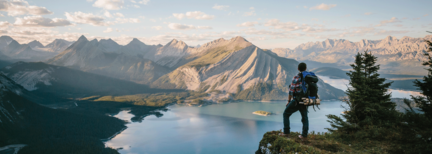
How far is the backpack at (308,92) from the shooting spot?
10.3 meters

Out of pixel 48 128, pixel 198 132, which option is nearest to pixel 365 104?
pixel 198 132

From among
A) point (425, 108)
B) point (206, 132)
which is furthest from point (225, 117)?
point (425, 108)

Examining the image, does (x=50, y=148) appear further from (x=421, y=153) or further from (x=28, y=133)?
(x=421, y=153)

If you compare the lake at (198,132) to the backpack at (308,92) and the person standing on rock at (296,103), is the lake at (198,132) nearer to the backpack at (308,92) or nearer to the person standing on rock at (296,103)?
the person standing on rock at (296,103)

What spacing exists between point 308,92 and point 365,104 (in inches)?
318

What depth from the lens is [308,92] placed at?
34.2ft

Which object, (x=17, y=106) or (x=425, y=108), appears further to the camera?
(x=17, y=106)

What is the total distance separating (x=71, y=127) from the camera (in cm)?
13950

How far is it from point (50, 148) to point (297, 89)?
5133 inches

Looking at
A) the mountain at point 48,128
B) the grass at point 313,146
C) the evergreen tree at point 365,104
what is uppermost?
the evergreen tree at point 365,104

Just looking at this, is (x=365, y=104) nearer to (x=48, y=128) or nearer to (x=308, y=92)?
(x=308, y=92)

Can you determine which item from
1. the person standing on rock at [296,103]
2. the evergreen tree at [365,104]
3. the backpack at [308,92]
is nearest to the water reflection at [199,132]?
the evergreen tree at [365,104]

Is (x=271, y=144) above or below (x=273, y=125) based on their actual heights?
above

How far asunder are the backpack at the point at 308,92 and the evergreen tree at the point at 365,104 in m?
4.45
